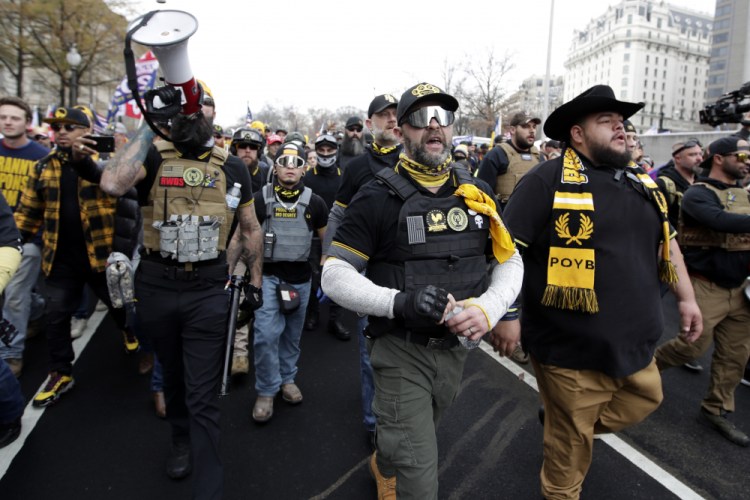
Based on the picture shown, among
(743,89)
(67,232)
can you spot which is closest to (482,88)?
(743,89)

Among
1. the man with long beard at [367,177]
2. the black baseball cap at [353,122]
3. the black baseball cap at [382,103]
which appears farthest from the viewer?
the black baseball cap at [353,122]

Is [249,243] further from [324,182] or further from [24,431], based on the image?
[324,182]

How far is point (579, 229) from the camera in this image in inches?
95.0

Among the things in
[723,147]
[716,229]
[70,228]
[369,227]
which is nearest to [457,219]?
[369,227]

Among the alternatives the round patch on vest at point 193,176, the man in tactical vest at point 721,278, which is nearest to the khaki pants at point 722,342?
the man in tactical vest at point 721,278

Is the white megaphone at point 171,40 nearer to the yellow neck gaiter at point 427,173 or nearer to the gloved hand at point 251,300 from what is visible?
the yellow neck gaiter at point 427,173

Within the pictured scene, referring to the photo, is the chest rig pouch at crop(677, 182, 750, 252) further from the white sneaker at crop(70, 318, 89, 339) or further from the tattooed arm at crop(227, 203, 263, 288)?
the white sneaker at crop(70, 318, 89, 339)

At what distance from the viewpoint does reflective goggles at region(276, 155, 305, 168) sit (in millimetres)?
3781

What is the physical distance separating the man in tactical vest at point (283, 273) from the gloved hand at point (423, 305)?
1.86m

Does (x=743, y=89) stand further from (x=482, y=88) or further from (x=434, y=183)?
(x=482, y=88)

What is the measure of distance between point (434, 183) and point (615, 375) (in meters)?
1.37

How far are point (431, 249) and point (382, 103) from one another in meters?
1.98

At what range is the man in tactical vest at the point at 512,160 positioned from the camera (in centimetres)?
546

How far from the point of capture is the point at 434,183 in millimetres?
2268
